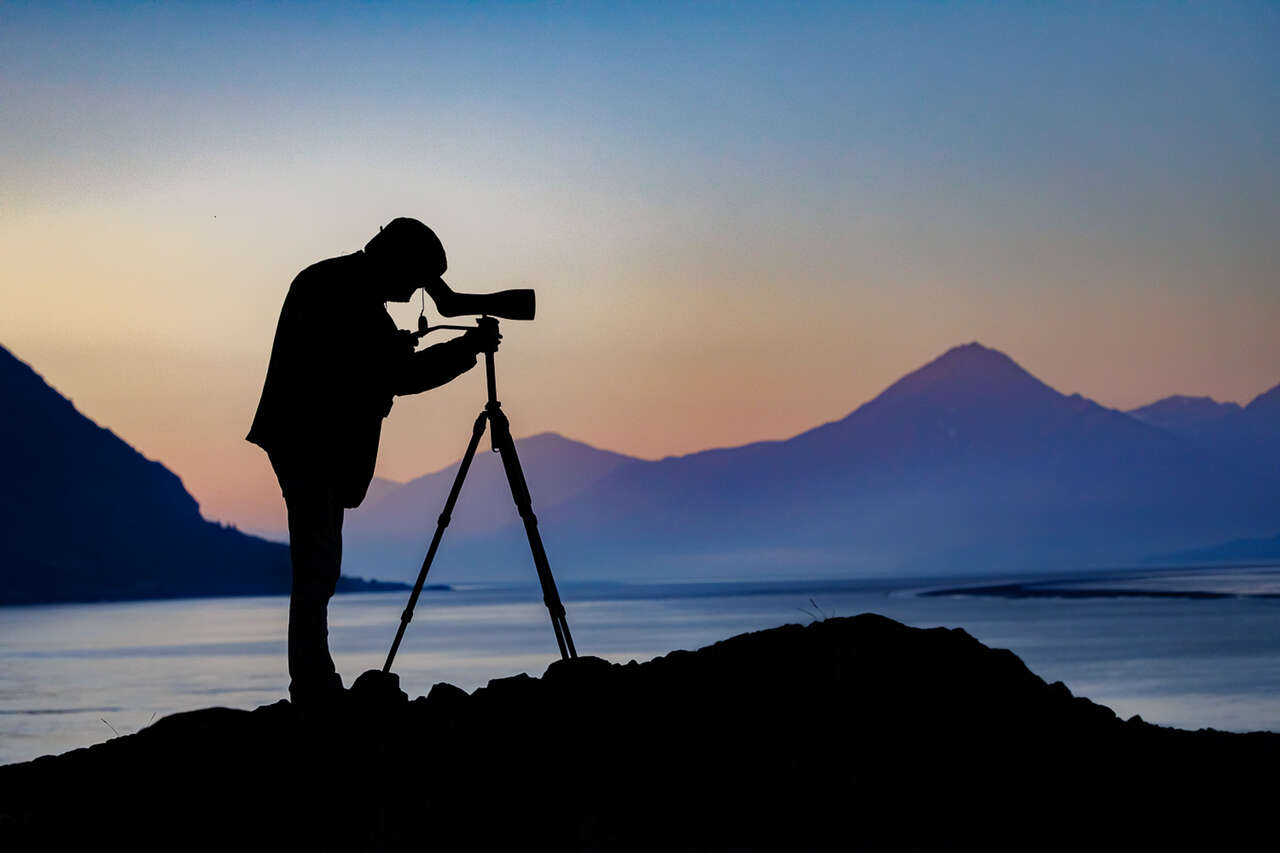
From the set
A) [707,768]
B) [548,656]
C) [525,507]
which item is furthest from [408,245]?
[548,656]

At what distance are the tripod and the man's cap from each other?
0.32m

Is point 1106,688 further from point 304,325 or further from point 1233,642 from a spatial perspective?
point 304,325

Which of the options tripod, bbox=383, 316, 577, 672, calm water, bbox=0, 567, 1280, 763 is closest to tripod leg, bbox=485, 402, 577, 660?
tripod, bbox=383, 316, 577, 672

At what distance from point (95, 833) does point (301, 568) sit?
1.34 meters

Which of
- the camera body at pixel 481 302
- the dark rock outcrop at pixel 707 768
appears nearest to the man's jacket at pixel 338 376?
the camera body at pixel 481 302

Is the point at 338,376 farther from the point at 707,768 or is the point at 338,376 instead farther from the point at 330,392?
the point at 707,768

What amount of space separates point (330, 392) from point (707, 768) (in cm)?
232

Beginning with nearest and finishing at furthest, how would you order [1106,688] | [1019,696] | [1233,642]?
[1019,696] < [1106,688] < [1233,642]

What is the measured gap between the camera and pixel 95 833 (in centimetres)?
559

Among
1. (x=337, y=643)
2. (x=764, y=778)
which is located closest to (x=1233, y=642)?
(x=337, y=643)

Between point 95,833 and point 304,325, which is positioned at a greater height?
point 304,325

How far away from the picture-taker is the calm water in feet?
110

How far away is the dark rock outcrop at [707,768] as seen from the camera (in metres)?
5.15

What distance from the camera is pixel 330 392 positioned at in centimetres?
627
